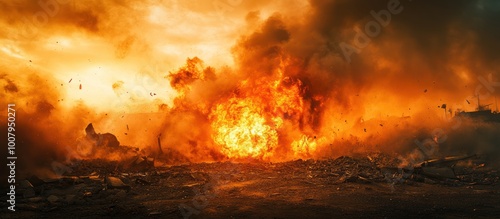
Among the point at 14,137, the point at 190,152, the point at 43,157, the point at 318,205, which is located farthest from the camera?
the point at 190,152

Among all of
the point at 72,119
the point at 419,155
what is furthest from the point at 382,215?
the point at 72,119

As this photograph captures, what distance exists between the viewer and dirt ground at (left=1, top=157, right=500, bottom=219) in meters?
10.7

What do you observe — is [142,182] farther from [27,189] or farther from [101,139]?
[101,139]

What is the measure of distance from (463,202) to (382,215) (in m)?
4.09

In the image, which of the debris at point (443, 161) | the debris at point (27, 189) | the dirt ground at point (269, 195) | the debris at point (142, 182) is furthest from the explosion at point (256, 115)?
the debris at point (27, 189)

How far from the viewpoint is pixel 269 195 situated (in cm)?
1331

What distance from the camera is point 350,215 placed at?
10.2 m

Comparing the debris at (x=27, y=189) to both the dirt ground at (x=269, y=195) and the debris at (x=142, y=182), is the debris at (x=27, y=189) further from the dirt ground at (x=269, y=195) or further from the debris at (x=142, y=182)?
the debris at (x=142, y=182)

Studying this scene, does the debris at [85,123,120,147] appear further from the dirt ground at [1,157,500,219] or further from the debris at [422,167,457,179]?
the debris at [422,167,457,179]

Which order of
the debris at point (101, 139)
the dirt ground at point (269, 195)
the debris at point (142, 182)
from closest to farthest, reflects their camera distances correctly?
the dirt ground at point (269, 195)
the debris at point (142, 182)
the debris at point (101, 139)

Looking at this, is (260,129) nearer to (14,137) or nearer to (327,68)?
(327,68)

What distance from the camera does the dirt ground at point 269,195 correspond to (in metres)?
10.7

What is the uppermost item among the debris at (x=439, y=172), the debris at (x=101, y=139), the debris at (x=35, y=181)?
the debris at (x=101, y=139)

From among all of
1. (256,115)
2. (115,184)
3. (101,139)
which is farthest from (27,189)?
(256,115)
